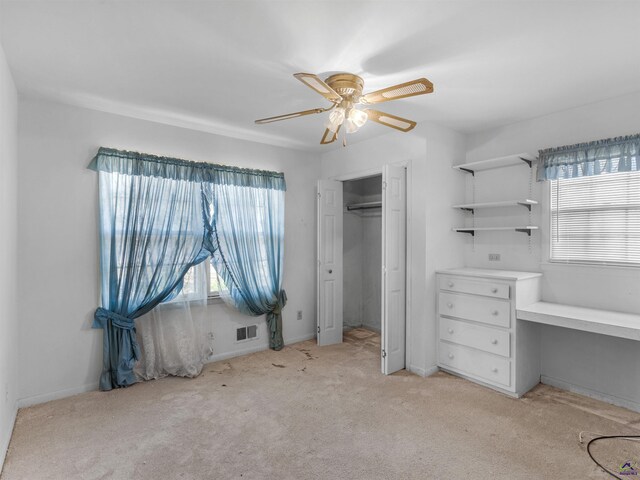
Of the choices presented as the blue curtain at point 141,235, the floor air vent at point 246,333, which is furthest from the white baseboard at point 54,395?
the floor air vent at point 246,333

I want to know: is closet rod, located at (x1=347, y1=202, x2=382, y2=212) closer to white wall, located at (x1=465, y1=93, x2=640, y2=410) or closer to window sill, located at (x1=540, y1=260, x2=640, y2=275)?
white wall, located at (x1=465, y1=93, x2=640, y2=410)

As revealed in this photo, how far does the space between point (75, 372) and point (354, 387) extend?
2.44 meters

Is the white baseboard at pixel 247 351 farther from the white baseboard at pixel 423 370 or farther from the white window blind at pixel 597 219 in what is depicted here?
the white window blind at pixel 597 219

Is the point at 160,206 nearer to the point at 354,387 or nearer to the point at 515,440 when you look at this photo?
the point at 354,387

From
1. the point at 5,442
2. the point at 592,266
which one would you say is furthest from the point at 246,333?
the point at 592,266

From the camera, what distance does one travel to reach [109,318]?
309 centimetres

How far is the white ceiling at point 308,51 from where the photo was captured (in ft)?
5.85

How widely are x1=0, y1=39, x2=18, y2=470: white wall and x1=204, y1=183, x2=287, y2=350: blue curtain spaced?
5.05 feet

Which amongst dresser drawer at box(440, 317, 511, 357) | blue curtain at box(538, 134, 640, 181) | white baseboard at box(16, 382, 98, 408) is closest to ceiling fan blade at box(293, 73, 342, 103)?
blue curtain at box(538, 134, 640, 181)

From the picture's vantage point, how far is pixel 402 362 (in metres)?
3.62

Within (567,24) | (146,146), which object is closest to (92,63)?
(146,146)

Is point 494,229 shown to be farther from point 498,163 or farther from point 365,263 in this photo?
point 365,263

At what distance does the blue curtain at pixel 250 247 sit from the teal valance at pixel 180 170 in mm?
76

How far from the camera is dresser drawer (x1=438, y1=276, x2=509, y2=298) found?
3055mm
